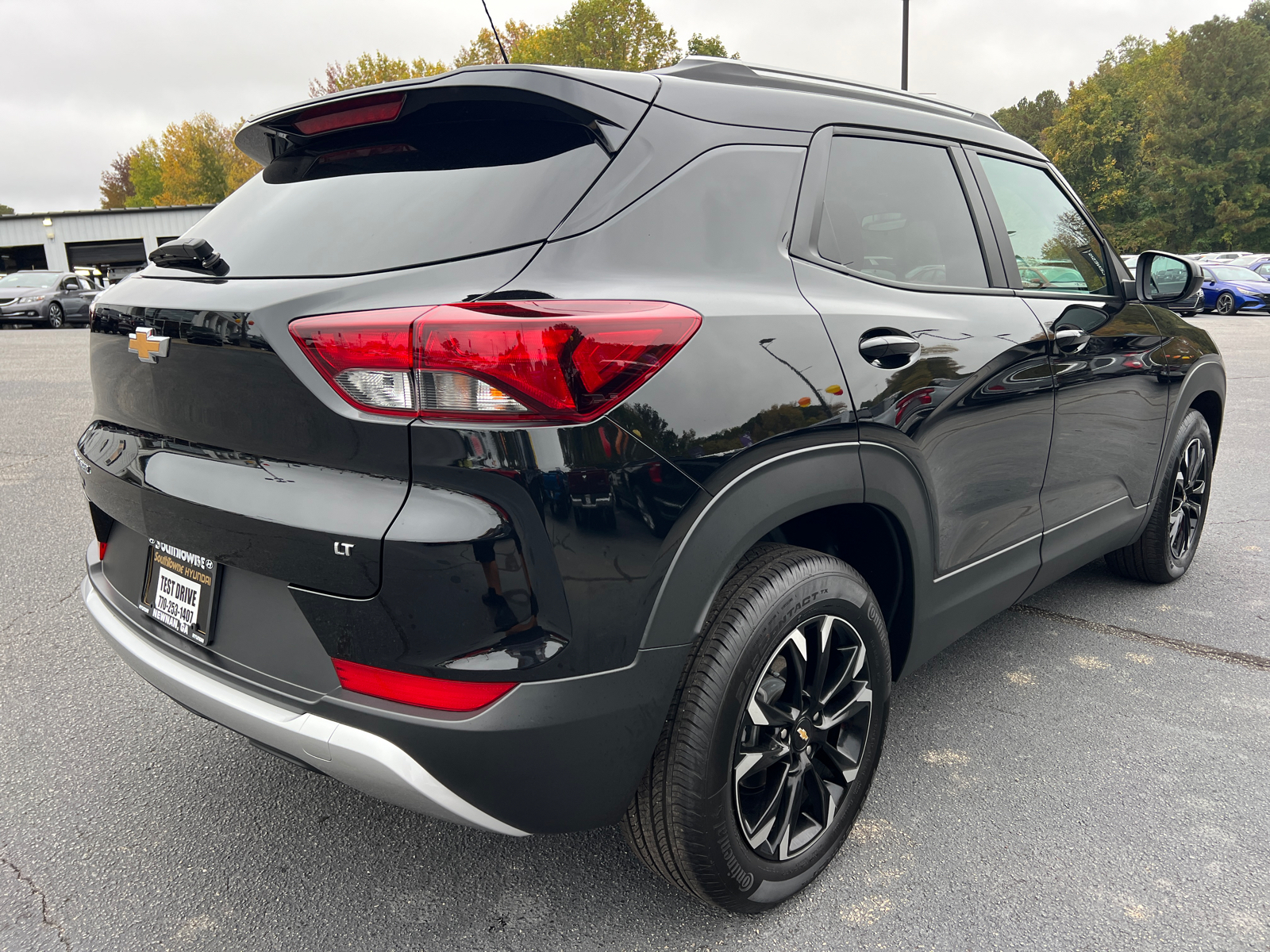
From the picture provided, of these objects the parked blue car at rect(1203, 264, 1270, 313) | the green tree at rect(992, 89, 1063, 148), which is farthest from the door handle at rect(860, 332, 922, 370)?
the green tree at rect(992, 89, 1063, 148)

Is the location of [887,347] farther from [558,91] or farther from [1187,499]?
[1187,499]

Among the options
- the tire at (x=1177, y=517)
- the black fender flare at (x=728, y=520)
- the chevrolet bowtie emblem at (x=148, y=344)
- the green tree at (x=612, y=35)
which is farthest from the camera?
the green tree at (x=612, y=35)

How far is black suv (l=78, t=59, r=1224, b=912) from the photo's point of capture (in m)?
1.54

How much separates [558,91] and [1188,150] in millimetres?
53684

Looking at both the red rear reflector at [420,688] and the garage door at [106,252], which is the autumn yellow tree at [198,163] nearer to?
the garage door at [106,252]

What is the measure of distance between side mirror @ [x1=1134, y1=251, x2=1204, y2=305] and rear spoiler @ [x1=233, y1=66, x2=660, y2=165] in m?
2.45

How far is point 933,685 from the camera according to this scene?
3117mm

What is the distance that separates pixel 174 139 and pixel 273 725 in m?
78.5

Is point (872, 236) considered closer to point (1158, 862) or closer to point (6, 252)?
point (1158, 862)

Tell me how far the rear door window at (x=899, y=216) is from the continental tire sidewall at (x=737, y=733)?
0.79 meters

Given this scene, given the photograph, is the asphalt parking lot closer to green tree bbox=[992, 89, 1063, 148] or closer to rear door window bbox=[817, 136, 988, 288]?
rear door window bbox=[817, 136, 988, 288]

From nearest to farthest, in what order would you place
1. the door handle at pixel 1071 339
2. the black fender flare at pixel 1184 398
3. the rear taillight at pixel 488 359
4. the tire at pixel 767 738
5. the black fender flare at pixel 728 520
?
the rear taillight at pixel 488 359, the black fender flare at pixel 728 520, the tire at pixel 767 738, the door handle at pixel 1071 339, the black fender flare at pixel 1184 398

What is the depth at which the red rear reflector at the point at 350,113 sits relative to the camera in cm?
192

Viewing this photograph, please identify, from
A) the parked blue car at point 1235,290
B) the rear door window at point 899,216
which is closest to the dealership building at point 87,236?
the parked blue car at point 1235,290
